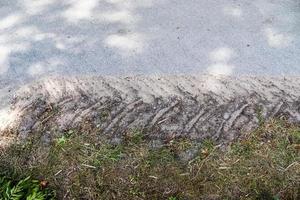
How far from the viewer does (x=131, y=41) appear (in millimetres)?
3969

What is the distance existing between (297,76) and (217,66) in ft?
1.97

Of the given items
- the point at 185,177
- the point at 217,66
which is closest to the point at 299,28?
the point at 217,66

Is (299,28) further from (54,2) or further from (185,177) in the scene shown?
(54,2)

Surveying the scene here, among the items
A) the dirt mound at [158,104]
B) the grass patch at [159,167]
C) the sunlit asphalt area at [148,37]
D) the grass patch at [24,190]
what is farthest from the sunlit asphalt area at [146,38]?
the grass patch at [24,190]

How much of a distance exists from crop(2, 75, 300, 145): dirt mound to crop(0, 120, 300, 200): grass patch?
0.31 feet

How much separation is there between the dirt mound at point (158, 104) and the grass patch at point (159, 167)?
0.09m

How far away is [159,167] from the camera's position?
3260 mm

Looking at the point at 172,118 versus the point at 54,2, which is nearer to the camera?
the point at 172,118

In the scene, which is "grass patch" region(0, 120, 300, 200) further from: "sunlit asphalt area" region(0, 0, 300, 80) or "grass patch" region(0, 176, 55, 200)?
"sunlit asphalt area" region(0, 0, 300, 80)

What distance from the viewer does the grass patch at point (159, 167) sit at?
3213mm

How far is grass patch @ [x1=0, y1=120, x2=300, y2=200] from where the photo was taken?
3213mm

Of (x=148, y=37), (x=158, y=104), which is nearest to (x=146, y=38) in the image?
(x=148, y=37)

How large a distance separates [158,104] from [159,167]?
1.62 feet

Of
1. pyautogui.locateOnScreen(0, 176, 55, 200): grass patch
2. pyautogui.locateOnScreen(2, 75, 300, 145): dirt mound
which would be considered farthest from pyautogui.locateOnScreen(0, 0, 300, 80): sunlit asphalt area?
pyautogui.locateOnScreen(0, 176, 55, 200): grass patch
